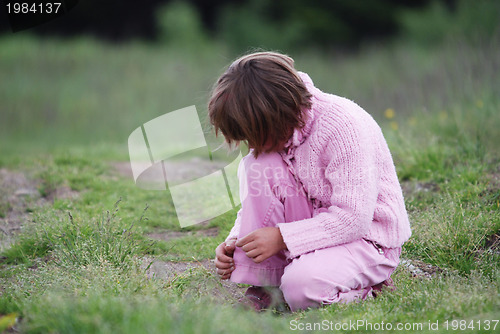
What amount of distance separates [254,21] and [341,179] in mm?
13255

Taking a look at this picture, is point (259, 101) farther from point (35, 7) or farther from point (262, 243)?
point (35, 7)

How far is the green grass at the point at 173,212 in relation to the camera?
2.09 metres

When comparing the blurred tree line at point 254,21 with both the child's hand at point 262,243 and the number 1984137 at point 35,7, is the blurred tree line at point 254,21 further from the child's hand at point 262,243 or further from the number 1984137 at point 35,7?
the child's hand at point 262,243

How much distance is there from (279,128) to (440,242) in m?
1.21

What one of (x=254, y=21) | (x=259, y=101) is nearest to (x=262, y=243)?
(x=259, y=101)

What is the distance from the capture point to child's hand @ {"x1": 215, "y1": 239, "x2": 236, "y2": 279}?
2600 mm

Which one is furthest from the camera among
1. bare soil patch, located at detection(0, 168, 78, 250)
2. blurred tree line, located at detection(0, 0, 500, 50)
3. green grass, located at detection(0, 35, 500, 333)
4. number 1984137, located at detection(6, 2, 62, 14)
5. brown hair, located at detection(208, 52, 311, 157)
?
blurred tree line, located at detection(0, 0, 500, 50)

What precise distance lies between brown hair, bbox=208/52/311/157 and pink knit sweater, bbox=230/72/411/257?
102 millimetres

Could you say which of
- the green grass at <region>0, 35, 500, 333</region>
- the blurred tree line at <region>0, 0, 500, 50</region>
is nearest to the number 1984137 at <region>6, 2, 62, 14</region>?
the green grass at <region>0, 35, 500, 333</region>

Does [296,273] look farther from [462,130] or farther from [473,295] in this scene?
[462,130]

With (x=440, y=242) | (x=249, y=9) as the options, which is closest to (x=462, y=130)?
(x=440, y=242)

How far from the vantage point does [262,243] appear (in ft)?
8.08

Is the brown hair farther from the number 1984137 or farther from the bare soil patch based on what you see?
the number 1984137

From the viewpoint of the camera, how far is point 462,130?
4746 millimetres
